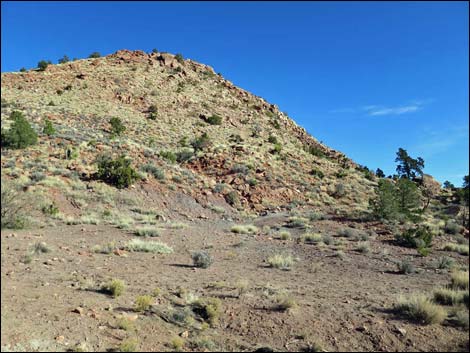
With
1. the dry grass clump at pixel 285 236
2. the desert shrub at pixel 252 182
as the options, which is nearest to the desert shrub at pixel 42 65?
the desert shrub at pixel 252 182

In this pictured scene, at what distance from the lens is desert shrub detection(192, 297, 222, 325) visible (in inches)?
340

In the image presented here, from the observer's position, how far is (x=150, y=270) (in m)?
12.4

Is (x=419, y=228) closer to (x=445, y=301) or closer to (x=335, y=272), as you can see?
(x=335, y=272)

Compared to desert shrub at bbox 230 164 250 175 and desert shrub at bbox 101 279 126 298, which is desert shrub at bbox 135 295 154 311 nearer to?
desert shrub at bbox 101 279 126 298

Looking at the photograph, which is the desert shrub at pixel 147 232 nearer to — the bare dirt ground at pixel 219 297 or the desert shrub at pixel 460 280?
the bare dirt ground at pixel 219 297

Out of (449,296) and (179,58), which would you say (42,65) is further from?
(449,296)

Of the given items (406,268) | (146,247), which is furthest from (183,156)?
(406,268)

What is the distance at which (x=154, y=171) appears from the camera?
3022 centimetres

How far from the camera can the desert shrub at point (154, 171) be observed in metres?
29.8

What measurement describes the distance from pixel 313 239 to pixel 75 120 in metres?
28.2

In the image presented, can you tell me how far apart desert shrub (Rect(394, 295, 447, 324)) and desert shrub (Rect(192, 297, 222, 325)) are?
13.6 ft

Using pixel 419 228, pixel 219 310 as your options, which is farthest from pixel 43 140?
pixel 419 228

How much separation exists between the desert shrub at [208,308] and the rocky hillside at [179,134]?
5.33 meters

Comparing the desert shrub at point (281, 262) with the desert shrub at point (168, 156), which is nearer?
the desert shrub at point (281, 262)
